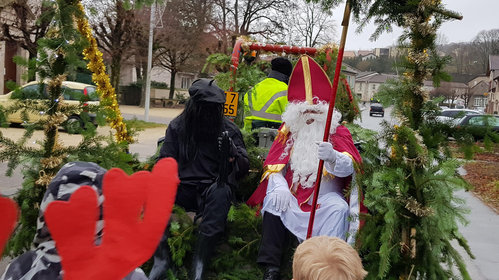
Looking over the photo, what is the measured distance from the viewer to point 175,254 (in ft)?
12.3

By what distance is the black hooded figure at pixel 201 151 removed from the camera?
12.4ft

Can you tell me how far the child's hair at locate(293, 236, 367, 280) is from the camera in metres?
1.74

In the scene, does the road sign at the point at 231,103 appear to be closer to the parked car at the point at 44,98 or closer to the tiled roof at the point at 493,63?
the parked car at the point at 44,98

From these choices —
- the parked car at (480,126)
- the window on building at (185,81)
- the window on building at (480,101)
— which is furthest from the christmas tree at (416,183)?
the window on building at (480,101)

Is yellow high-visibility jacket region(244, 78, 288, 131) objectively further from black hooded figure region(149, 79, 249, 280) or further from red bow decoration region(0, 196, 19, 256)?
red bow decoration region(0, 196, 19, 256)

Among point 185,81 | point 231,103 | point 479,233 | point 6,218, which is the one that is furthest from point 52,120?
point 185,81

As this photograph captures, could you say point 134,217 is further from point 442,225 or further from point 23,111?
point 442,225

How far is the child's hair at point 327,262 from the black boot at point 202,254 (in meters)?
1.90

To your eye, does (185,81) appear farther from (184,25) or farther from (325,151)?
(325,151)

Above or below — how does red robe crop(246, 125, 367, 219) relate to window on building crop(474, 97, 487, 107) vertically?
below

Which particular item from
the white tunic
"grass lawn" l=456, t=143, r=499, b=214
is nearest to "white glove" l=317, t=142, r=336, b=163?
the white tunic

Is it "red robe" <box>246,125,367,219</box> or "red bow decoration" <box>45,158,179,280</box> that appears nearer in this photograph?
"red bow decoration" <box>45,158,179,280</box>

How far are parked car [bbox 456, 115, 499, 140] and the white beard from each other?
131 cm

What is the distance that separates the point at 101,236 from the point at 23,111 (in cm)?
152
